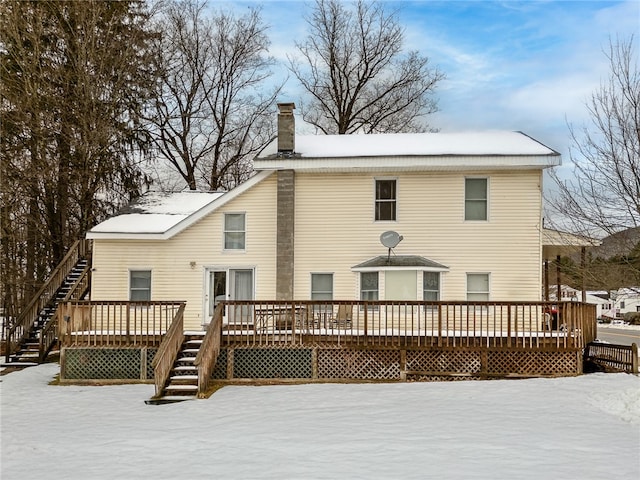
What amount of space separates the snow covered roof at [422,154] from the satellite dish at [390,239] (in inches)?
75.5

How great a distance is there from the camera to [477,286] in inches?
715

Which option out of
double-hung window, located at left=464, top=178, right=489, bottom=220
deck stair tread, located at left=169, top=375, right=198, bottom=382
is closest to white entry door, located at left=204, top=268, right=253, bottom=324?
deck stair tread, located at left=169, top=375, right=198, bottom=382

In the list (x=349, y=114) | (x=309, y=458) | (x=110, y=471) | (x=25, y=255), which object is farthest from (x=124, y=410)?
(x=349, y=114)

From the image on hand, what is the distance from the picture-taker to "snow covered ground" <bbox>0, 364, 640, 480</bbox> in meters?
8.38

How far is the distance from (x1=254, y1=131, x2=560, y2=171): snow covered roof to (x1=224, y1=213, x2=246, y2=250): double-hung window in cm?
175

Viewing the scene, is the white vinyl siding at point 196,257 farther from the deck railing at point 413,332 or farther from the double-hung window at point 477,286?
the double-hung window at point 477,286

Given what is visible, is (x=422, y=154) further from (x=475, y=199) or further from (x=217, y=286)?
(x=217, y=286)

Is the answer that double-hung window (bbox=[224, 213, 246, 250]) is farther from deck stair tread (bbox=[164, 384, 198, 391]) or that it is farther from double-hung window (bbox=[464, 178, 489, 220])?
double-hung window (bbox=[464, 178, 489, 220])

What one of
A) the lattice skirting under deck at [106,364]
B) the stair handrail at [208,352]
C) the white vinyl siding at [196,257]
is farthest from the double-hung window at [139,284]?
the stair handrail at [208,352]

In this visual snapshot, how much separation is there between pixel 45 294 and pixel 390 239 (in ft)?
38.6

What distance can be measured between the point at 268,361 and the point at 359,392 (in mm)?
2858

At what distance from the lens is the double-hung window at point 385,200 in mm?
18484

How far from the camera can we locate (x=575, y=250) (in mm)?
17625

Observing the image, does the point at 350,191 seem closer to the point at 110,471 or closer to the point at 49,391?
the point at 49,391
